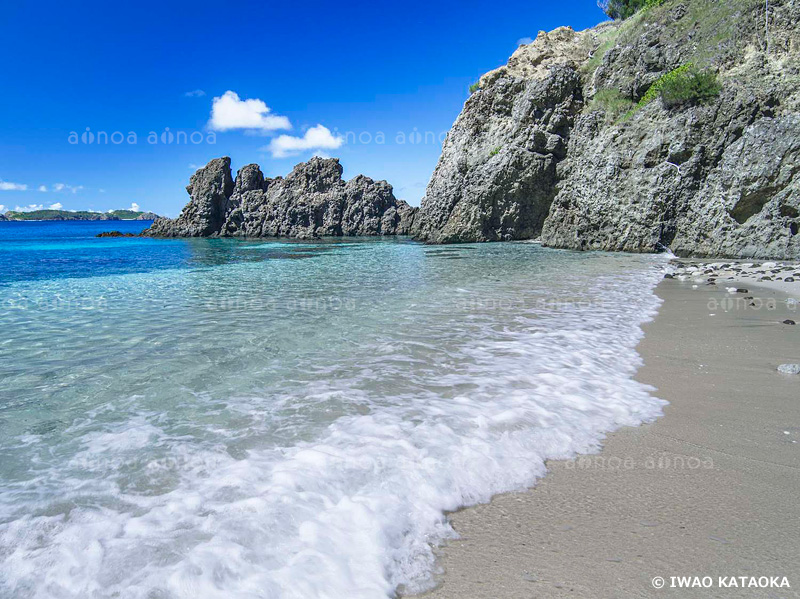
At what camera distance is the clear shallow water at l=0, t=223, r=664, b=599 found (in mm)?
2691

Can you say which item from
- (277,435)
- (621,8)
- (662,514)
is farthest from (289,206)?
(662,514)

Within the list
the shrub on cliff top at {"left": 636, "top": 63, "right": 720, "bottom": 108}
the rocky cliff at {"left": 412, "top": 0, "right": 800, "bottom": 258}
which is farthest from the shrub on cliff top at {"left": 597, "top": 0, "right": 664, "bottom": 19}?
the shrub on cliff top at {"left": 636, "top": 63, "right": 720, "bottom": 108}

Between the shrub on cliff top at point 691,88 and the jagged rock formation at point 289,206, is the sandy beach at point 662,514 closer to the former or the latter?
the shrub on cliff top at point 691,88

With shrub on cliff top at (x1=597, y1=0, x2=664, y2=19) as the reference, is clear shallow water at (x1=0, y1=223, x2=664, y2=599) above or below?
below

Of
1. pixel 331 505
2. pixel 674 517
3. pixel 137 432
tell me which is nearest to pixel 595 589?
pixel 674 517

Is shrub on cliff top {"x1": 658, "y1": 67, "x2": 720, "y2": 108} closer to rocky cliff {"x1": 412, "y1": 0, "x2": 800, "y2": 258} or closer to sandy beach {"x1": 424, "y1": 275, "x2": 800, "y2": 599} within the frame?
rocky cliff {"x1": 412, "y1": 0, "x2": 800, "y2": 258}

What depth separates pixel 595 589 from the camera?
7.77 ft

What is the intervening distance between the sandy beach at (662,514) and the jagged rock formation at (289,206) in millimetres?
77947

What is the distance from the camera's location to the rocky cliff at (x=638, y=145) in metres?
22.0

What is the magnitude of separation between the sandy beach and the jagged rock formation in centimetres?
7795

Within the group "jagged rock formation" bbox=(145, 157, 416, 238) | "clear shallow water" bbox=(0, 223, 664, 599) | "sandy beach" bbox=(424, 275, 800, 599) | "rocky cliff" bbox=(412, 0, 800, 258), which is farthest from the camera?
"jagged rock formation" bbox=(145, 157, 416, 238)

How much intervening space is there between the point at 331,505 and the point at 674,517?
2.34 meters

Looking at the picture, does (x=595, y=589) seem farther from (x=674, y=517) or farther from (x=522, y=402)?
(x=522, y=402)

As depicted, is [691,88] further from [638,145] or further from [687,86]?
[638,145]
